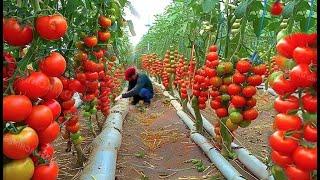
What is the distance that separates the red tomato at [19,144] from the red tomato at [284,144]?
64 cm

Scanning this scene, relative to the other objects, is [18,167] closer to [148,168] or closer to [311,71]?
[311,71]

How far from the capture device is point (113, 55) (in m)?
3.49

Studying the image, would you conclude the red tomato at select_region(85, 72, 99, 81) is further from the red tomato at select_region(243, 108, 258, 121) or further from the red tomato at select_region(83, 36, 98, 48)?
the red tomato at select_region(243, 108, 258, 121)

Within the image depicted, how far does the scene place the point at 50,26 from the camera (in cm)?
127

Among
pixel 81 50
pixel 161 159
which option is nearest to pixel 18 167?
pixel 81 50

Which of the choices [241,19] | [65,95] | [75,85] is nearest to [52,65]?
[65,95]

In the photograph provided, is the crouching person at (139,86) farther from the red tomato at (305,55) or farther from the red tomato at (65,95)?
the red tomato at (305,55)

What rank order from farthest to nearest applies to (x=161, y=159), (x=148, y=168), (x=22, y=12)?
(x=161, y=159)
(x=148, y=168)
(x=22, y=12)

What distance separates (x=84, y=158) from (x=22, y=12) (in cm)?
218

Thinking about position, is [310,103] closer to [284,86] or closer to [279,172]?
[284,86]

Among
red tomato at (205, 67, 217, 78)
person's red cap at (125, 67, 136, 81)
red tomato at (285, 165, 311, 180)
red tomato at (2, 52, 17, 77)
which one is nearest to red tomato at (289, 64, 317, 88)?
red tomato at (285, 165, 311, 180)

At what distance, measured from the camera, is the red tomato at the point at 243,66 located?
280cm

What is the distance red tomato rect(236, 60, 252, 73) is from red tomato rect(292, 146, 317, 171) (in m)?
1.74

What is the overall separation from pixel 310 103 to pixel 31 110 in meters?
0.74
